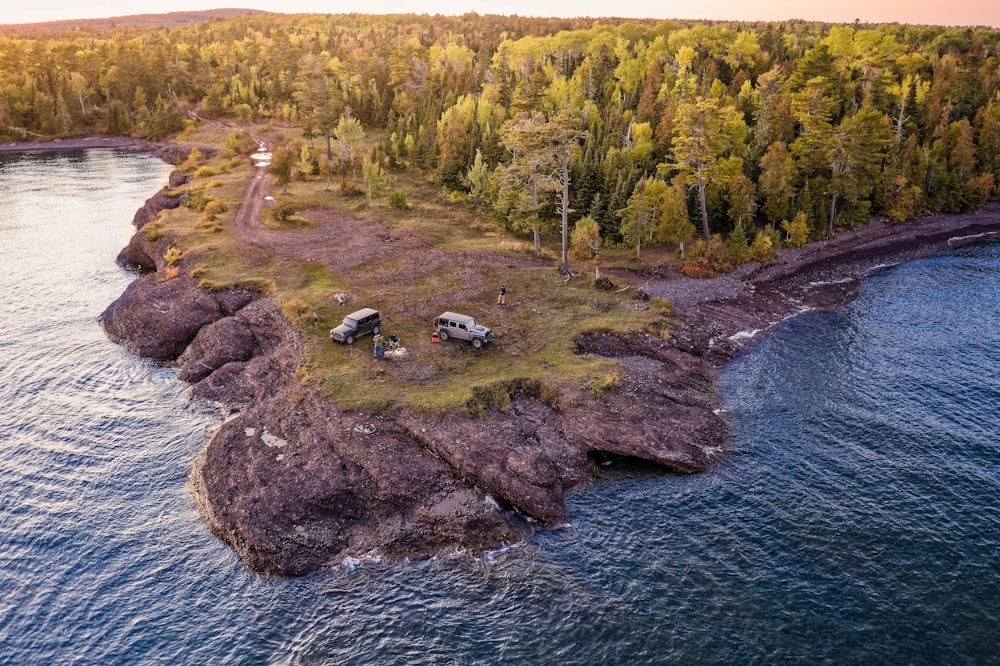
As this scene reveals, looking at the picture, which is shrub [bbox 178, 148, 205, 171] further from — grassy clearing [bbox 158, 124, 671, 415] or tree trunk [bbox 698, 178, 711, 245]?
tree trunk [bbox 698, 178, 711, 245]

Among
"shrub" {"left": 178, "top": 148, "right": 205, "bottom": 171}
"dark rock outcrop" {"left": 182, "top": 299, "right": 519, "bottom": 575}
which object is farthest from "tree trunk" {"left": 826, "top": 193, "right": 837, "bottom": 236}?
"shrub" {"left": 178, "top": 148, "right": 205, "bottom": 171}

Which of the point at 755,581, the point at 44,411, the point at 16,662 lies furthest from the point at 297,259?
the point at 755,581

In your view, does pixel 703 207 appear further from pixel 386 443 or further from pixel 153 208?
pixel 153 208

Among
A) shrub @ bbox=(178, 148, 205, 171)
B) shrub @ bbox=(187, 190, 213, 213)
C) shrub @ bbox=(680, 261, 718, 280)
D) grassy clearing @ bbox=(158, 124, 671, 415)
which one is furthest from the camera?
shrub @ bbox=(178, 148, 205, 171)

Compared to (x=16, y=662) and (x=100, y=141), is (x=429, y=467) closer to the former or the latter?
(x=16, y=662)

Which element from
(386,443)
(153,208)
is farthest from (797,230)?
(153,208)

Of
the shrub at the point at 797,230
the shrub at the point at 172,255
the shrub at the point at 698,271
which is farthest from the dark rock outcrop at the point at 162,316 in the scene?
the shrub at the point at 797,230
